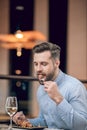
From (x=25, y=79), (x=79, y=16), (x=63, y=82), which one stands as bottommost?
(x=25, y=79)

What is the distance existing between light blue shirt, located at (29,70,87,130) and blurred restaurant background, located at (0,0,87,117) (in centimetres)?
413

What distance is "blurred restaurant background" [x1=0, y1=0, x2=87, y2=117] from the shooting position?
6508 mm

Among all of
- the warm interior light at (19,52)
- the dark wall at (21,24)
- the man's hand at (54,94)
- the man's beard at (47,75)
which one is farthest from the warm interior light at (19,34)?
the man's hand at (54,94)

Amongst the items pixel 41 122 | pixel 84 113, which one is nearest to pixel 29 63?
pixel 41 122

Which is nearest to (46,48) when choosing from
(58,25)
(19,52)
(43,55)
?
(43,55)

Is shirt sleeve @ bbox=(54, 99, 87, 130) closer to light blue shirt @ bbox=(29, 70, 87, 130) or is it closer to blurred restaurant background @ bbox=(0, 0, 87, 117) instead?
light blue shirt @ bbox=(29, 70, 87, 130)

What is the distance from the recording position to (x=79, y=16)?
6926mm

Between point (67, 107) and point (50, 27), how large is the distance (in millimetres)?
4799

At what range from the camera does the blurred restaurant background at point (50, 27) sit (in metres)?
6.51

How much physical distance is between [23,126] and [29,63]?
4387 mm

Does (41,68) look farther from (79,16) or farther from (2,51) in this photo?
(79,16)

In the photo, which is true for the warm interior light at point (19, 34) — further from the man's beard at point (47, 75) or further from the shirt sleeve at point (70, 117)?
the shirt sleeve at point (70, 117)

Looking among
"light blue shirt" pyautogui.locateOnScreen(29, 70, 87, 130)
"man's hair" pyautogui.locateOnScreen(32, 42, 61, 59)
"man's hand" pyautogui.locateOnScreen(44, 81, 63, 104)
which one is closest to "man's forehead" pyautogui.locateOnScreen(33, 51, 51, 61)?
"man's hair" pyautogui.locateOnScreen(32, 42, 61, 59)

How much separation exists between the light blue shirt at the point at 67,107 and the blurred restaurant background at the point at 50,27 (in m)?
4.13
